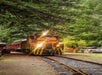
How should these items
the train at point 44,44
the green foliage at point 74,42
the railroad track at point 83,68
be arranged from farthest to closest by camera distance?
1. the green foliage at point 74,42
2. the train at point 44,44
3. the railroad track at point 83,68

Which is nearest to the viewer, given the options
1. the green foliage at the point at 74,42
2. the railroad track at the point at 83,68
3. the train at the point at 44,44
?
the railroad track at the point at 83,68

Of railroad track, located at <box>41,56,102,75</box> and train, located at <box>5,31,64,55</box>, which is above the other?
train, located at <box>5,31,64,55</box>

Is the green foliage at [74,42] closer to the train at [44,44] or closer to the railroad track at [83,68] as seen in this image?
the train at [44,44]

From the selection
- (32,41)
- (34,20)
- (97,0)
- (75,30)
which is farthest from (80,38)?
(34,20)

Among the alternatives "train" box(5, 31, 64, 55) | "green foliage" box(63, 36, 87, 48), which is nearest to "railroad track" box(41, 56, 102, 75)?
"train" box(5, 31, 64, 55)

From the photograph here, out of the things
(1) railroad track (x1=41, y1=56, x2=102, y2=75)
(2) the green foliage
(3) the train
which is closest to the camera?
(1) railroad track (x1=41, y1=56, x2=102, y2=75)

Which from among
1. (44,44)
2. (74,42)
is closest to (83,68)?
(44,44)

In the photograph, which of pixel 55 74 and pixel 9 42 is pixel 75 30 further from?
pixel 55 74

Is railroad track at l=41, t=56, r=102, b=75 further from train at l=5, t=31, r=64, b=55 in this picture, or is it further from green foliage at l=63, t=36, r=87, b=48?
green foliage at l=63, t=36, r=87, b=48

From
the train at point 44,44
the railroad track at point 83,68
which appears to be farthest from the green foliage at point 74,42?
the railroad track at point 83,68

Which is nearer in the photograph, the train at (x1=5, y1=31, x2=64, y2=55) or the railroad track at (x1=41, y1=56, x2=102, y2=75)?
the railroad track at (x1=41, y1=56, x2=102, y2=75)

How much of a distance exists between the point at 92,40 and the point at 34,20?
4246 cm

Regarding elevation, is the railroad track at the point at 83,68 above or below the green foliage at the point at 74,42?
below

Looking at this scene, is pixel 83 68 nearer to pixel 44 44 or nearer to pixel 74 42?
pixel 44 44
